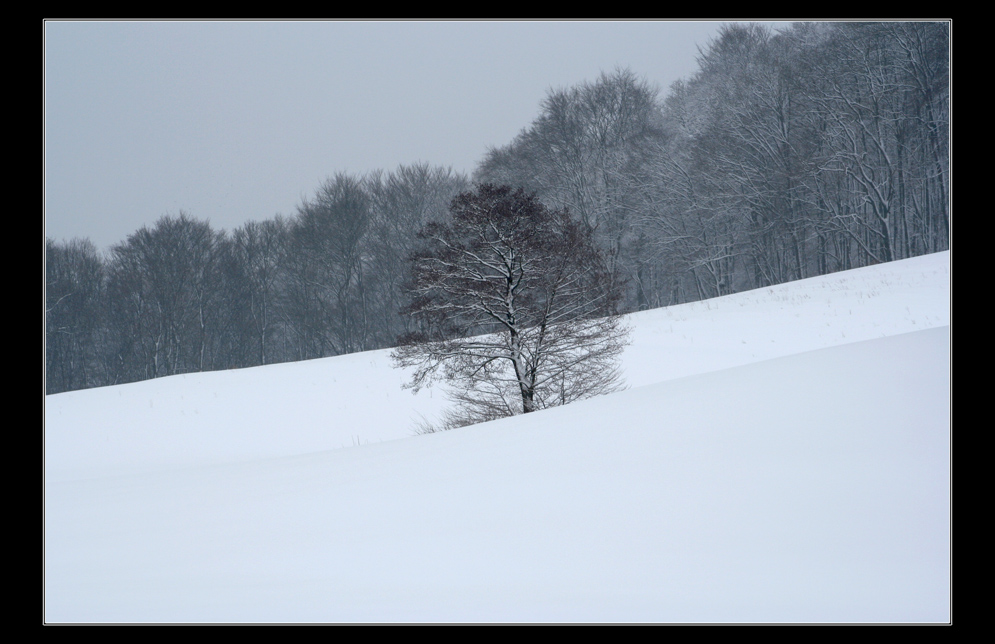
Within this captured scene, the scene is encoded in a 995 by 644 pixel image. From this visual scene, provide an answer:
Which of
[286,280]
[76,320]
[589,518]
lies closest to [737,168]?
[286,280]

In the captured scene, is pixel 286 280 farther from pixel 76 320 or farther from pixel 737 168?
pixel 737 168

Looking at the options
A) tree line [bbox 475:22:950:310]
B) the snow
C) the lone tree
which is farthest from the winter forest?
the snow

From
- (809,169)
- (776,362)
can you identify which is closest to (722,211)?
(809,169)

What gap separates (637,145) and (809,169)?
28.6 feet

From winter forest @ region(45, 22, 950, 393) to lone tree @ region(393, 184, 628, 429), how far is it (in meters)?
9.05

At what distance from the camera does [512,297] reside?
40.4 feet

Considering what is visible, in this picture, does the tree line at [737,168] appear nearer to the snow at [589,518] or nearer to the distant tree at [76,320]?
the snow at [589,518]

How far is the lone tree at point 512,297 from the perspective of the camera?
39.8 feet

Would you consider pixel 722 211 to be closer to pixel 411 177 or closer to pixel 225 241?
pixel 411 177

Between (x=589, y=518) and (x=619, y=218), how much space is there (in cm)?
3128

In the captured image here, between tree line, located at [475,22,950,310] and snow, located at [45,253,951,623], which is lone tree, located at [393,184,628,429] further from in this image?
tree line, located at [475,22,950,310]

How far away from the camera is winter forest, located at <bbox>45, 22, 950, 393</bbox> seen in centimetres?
2008

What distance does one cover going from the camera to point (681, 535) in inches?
154

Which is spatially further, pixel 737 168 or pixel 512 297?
pixel 737 168
